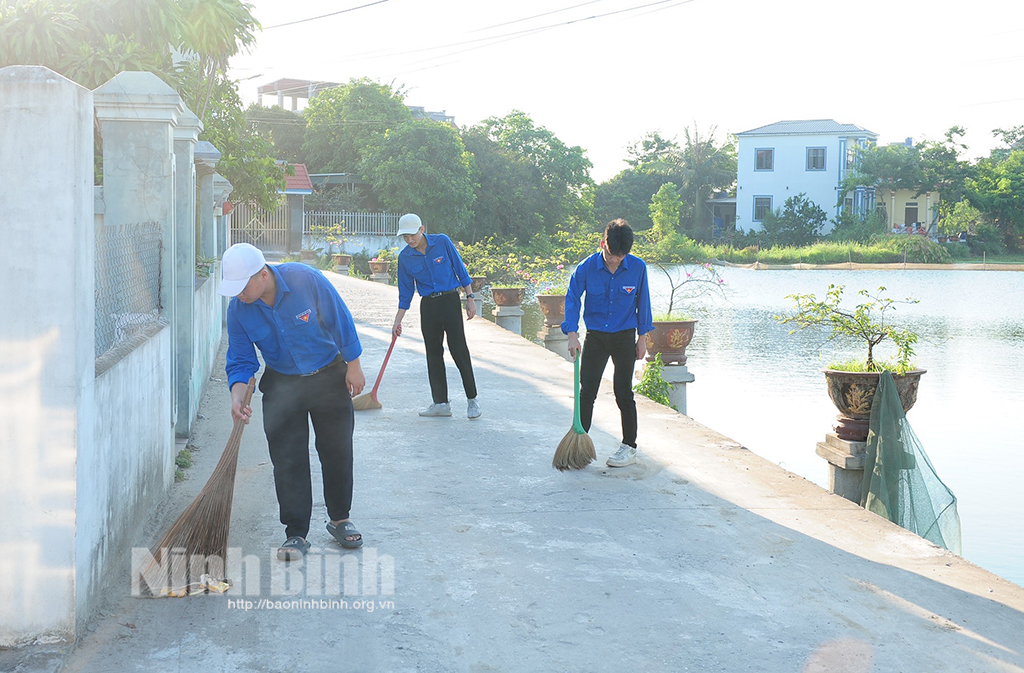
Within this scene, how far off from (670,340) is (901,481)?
13.0 feet

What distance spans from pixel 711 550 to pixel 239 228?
3183 cm

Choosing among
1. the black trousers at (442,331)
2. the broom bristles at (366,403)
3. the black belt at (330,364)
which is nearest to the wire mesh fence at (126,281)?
the black belt at (330,364)

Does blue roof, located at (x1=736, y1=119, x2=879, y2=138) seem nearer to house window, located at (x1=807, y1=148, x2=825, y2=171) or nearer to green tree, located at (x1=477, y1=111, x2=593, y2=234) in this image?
house window, located at (x1=807, y1=148, x2=825, y2=171)

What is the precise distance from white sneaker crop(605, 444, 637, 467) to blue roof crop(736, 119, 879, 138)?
45992mm

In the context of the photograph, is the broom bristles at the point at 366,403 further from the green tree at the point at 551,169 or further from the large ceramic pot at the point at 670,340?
the green tree at the point at 551,169

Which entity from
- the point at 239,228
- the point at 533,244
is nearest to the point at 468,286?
the point at 239,228

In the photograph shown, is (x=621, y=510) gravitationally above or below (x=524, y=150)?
below

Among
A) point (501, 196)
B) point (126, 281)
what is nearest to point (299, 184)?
point (501, 196)

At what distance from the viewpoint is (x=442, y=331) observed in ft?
25.6

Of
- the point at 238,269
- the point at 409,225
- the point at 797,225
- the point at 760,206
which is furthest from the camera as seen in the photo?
the point at 760,206

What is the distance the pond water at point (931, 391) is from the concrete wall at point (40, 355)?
5861mm

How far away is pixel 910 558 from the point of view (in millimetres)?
4863

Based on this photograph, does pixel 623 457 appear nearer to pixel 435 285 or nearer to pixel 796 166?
pixel 435 285

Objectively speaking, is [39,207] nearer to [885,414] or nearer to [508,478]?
[508,478]
